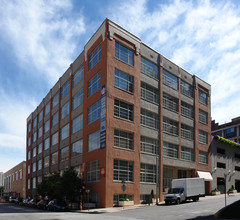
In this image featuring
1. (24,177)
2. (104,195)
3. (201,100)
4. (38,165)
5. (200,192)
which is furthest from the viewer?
(24,177)

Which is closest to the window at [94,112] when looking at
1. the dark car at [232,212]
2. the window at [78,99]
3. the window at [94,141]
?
the window at [94,141]

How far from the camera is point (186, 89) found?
54.1m

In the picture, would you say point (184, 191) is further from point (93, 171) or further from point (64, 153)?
point (64, 153)

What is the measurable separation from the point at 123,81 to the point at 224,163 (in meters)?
31.9

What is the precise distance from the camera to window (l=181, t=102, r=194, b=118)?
52425 millimetres

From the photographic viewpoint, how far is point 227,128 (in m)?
88.8

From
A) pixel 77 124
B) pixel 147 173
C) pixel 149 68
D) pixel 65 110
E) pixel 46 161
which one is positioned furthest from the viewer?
pixel 46 161

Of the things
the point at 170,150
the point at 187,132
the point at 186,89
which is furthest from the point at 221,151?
the point at 170,150

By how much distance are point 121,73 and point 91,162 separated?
12.8 m

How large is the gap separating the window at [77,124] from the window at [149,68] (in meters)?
12.1

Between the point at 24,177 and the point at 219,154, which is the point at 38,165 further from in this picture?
the point at 219,154

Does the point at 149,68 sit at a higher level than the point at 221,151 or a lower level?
higher

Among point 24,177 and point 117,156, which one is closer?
point 117,156

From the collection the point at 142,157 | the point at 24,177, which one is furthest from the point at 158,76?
the point at 24,177
